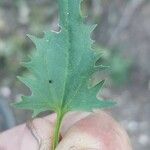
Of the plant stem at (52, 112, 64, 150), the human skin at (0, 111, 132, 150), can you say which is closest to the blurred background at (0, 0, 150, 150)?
the human skin at (0, 111, 132, 150)

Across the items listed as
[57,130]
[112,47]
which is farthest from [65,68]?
[112,47]

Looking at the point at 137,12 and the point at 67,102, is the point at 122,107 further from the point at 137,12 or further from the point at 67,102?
the point at 67,102

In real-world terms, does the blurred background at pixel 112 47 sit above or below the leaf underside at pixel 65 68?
above

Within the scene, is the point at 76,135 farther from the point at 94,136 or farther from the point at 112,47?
the point at 112,47

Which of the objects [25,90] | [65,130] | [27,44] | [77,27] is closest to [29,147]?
[65,130]

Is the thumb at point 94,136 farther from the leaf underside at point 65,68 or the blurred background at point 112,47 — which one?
the blurred background at point 112,47

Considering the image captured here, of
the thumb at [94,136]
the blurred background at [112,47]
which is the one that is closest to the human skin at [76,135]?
the thumb at [94,136]

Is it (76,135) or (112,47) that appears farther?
(112,47)
